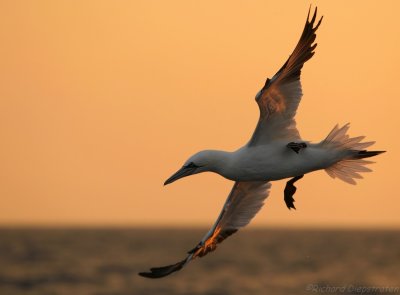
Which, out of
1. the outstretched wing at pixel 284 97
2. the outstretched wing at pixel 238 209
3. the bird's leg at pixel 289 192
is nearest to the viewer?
the outstretched wing at pixel 284 97

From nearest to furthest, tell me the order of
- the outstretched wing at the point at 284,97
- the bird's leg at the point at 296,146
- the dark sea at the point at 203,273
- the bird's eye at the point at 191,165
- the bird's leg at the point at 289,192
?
the outstretched wing at the point at 284,97
the bird's leg at the point at 296,146
the bird's eye at the point at 191,165
the bird's leg at the point at 289,192
the dark sea at the point at 203,273

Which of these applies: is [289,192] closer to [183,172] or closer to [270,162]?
[270,162]

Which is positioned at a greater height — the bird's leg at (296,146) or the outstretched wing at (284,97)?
the outstretched wing at (284,97)

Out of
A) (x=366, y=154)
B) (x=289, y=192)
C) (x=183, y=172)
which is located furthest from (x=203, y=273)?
(x=183, y=172)

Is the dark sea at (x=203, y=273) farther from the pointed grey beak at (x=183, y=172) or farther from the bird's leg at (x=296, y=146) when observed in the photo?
the bird's leg at (x=296, y=146)

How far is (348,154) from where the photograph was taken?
15578 mm

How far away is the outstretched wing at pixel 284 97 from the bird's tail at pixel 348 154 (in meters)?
0.63

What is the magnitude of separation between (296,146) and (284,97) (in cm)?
77

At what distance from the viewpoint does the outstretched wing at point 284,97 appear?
14.6m

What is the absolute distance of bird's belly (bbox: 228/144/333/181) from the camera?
591 inches

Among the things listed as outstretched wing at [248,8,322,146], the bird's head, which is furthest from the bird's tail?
the bird's head

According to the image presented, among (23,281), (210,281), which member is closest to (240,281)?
(210,281)

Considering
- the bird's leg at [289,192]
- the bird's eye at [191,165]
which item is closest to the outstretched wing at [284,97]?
the bird's eye at [191,165]

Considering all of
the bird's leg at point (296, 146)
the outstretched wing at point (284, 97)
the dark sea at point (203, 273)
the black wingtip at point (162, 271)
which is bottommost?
the black wingtip at point (162, 271)
